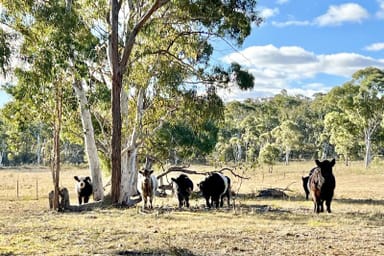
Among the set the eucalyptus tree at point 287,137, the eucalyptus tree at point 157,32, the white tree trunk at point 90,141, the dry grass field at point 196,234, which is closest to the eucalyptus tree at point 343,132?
the eucalyptus tree at point 287,137

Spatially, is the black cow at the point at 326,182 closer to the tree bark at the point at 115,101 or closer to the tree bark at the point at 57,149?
the tree bark at the point at 115,101

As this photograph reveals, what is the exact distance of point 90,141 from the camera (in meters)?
20.2

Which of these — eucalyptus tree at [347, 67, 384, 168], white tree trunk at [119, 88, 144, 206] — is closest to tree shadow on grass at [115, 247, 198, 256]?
white tree trunk at [119, 88, 144, 206]

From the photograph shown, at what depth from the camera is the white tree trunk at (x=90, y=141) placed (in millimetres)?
19453

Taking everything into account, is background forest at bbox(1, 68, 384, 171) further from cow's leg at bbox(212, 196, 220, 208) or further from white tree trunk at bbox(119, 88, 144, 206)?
cow's leg at bbox(212, 196, 220, 208)

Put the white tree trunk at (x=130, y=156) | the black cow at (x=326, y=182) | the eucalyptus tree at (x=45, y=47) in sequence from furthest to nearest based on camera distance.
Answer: the white tree trunk at (x=130, y=156), the black cow at (x=326, y=182), the eucalyptus tree at (x=45, y=47)

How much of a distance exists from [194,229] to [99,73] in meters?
11.7

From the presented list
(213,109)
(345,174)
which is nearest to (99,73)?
(213,109)

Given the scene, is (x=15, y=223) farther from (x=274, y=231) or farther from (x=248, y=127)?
(x=248, y=127)

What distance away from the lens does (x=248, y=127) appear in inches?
3332

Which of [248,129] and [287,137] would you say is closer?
[287,137]

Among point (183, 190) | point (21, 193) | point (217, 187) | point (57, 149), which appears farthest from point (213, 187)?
point (21, 193)

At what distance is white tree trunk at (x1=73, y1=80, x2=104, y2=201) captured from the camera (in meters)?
19.5

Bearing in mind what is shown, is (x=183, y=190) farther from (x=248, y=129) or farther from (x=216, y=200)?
(x=248, y=129)
